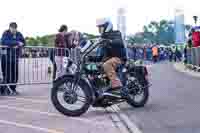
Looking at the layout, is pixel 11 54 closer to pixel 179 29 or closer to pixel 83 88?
pixel 83 88

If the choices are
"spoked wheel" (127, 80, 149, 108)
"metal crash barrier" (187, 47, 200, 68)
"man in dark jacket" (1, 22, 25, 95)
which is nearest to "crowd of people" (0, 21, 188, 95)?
"man in dark jacket" (1, 22, 25, 95)

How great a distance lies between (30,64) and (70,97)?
5.79 meters

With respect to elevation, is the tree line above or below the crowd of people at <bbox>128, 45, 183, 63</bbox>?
above

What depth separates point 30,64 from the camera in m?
14.4

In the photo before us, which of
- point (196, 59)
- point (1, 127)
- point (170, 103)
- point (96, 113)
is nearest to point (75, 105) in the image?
point (96, 113)

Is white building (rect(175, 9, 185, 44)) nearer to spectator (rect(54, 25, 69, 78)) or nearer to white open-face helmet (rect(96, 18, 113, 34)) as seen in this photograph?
spectator (rect(54, 25, 69, 78))

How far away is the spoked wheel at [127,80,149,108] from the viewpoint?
9.68 metres

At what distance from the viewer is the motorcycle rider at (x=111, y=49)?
923 centimetres

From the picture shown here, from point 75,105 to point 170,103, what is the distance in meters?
2.19

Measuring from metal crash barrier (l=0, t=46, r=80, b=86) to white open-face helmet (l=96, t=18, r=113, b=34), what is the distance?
3.45 meters

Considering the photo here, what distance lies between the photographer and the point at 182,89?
13.2 m

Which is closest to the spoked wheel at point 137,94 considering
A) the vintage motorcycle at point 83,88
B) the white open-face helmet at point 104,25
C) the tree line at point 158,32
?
the vintage motorcycle at point 83,88

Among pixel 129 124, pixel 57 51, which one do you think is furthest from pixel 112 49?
pixel 57 51

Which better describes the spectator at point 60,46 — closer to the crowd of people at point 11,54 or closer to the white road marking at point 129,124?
the crowd of people at point 11,54
